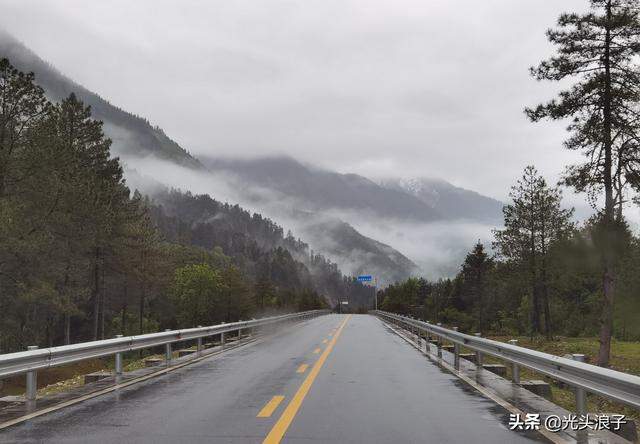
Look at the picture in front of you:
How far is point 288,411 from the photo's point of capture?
26.1ft

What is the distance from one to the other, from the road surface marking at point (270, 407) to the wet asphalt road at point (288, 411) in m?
0.08

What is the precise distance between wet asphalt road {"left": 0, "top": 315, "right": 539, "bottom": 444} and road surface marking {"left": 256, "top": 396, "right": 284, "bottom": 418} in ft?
0.27

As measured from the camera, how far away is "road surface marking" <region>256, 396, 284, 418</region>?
774cm

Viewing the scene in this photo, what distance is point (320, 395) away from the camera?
9.37 metres

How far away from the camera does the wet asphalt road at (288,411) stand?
21.4 feet

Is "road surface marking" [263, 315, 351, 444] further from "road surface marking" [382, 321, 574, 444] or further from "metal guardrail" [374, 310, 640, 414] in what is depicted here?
"metal guardrail" [374, 310, 640, 414]

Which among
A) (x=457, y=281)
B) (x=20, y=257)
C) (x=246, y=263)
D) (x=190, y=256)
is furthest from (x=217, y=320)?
(x=246, y=263)

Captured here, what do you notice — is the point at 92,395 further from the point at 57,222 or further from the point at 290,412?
the point at 57,222

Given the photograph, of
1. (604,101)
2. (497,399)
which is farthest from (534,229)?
(497,399)

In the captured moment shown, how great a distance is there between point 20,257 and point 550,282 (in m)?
31.8

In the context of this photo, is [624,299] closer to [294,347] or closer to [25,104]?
[294,347]

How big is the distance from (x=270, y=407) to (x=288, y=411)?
41 centimetres

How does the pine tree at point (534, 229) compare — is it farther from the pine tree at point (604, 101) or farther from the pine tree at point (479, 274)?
the pine tree at point (479, 274)

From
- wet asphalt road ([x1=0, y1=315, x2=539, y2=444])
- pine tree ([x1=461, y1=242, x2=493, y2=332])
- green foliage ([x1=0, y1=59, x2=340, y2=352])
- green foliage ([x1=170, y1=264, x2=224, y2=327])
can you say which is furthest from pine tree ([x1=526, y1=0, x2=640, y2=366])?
green foliage ([x1=170, y1=264, x2=224, y2=327])
